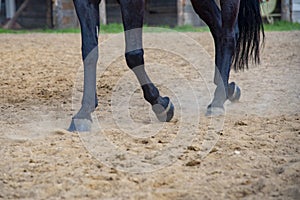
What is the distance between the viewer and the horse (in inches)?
131

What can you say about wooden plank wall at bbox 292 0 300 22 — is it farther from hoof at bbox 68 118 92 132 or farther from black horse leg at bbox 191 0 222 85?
hoof at bbox 68 118 92 132

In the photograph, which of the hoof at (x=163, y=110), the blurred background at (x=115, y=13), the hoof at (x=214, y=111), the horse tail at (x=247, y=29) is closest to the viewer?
the hoof at (x=163, y=110)

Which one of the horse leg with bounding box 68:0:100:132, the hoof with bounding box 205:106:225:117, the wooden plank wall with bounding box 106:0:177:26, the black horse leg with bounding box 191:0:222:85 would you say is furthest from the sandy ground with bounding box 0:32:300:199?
the wooden plank wall with bounding box 106:0:177:26

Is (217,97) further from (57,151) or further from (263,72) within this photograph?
(263,72)

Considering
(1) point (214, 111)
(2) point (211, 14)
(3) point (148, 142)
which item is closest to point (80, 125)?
(3) point (148, 142)

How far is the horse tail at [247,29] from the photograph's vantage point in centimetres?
457

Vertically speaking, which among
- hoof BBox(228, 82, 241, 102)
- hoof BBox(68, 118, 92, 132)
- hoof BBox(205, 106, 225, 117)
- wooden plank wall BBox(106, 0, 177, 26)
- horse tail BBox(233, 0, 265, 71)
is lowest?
wooden plank wall BBox(106, 0, 177, 26)

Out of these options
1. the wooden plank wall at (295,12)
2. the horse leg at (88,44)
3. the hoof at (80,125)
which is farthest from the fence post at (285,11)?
the hoof at (80,125)

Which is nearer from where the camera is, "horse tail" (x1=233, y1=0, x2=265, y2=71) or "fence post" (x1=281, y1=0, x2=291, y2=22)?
"horse tail" (x1=233, y1=0, x2=265, y2=71)

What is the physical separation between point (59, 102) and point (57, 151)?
5.41ft

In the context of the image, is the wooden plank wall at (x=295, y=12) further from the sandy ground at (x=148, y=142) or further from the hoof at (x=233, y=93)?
the hoof at (x=233, y=93)

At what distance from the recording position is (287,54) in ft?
25.7

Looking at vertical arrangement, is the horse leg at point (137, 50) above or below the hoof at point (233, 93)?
above

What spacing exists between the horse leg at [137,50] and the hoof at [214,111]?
0.33m
